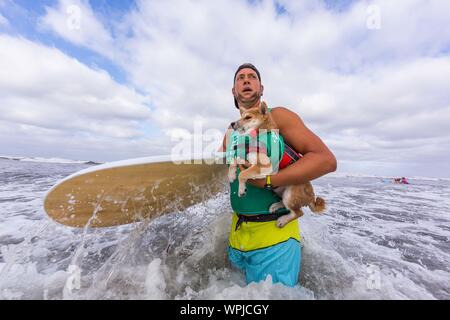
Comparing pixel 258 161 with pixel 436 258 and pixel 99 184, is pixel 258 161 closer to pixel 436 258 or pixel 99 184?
pixel 99 184

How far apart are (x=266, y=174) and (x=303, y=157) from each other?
1.21 ft

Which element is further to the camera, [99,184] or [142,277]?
[142,277]

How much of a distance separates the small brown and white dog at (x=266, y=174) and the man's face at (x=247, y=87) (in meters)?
0.28

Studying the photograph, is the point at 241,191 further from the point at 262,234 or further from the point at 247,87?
the point at 247,87

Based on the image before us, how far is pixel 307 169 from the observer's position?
218 cm

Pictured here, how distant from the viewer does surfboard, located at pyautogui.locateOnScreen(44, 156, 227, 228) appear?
2527mm

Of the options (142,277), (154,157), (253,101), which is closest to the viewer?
(154,157)

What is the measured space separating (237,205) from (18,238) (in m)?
3.95

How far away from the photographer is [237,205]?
103 inches

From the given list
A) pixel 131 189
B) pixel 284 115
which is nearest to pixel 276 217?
pixel 284 115

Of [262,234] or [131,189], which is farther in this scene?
[131,189]
